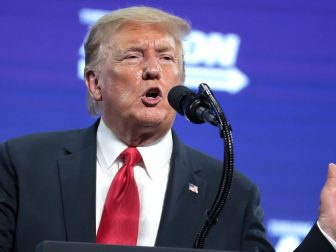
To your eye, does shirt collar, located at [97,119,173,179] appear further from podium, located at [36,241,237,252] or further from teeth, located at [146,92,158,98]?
podium, located at [36,241,237,252]

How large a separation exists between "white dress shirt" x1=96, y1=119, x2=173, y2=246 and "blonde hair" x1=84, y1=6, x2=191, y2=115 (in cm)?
25

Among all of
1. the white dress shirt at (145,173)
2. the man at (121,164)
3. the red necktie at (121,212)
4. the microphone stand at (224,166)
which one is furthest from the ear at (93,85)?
the microphone stand at (224,166)

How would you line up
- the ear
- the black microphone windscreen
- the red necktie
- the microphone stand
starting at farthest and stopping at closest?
the ear
the red necktie
the black microphone windscreen
the microphone stand

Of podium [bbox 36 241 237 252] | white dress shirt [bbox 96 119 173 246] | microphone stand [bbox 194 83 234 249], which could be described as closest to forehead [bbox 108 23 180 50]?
white dress shirt [bbox 96 119 173 246]

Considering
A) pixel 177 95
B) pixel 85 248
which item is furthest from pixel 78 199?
pixel 85 248

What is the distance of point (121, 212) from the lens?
2402mm

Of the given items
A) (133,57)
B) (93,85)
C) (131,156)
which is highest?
(133,57)

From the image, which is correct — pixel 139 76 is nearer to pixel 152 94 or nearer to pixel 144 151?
pixel 152 94

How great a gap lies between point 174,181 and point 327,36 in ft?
3.64

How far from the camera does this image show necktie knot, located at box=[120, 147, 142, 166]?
8.39 ft

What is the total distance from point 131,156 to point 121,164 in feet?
0.12

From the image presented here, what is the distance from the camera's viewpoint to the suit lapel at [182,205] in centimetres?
238

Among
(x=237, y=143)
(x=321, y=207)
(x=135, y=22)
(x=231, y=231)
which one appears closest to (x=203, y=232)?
(x=321, y=207)

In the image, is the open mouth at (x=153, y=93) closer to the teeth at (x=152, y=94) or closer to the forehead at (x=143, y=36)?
the teeth at (x=152, y=94)
